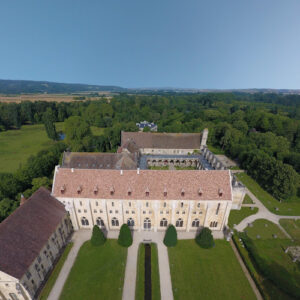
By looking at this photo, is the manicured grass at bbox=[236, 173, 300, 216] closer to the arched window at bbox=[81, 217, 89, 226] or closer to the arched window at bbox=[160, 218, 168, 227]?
the arched window at bbox=[160, 218, 168, 227]

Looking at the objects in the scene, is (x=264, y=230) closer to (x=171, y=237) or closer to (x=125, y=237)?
(x=171, y=237)

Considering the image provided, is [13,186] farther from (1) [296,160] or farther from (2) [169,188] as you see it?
(1) [296,160]

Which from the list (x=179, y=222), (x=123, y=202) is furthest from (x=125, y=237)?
(x=179, y=222)

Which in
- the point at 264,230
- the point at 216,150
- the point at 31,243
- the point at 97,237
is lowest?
the point at 216,150

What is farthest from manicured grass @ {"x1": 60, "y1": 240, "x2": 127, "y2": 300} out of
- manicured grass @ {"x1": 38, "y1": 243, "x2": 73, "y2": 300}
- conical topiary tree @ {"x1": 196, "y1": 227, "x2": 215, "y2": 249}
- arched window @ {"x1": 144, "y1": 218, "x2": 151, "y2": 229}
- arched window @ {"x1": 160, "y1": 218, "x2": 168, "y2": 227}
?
conical topiary tree @ {"x1": 196, "y1": 227, "x2": 215, "y2": 249}

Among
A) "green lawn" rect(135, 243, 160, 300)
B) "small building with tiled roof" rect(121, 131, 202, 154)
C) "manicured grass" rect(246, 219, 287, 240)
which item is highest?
"small building with tiled roof" rect(121, 131, 202, 154)

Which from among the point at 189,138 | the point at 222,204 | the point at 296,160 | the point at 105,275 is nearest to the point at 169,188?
the point at 222,204
